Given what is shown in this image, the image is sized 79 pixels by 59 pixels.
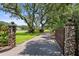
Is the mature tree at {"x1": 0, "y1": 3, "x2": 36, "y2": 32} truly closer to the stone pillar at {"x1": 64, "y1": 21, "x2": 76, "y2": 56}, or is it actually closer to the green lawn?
the green lawn

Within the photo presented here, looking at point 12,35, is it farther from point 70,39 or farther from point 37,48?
point 70,39

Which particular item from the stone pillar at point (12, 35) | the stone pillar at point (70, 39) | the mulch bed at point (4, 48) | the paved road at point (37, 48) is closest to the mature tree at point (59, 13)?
the stone pillar at point (70, 39)

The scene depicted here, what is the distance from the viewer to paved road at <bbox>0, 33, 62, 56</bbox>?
631 centimetres

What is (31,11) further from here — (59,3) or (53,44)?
(53,44)

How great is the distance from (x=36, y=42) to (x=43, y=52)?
0.59m

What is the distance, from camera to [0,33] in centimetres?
698

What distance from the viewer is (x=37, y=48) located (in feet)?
21.7

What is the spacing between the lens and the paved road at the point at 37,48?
6.31 m

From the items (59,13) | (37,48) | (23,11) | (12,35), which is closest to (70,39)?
(59,13)

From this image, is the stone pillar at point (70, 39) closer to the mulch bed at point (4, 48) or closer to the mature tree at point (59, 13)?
the mature tree at point (59, 13)

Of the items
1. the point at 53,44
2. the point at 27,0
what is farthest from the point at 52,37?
the point at 27,0

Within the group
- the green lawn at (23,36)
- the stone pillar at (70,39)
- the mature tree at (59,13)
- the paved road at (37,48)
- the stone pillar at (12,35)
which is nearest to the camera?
the stone pillar at (70,39)

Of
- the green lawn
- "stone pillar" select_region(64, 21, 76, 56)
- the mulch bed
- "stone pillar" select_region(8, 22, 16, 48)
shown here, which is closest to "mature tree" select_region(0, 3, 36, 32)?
the green lawn

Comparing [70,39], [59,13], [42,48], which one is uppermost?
[59,13]
